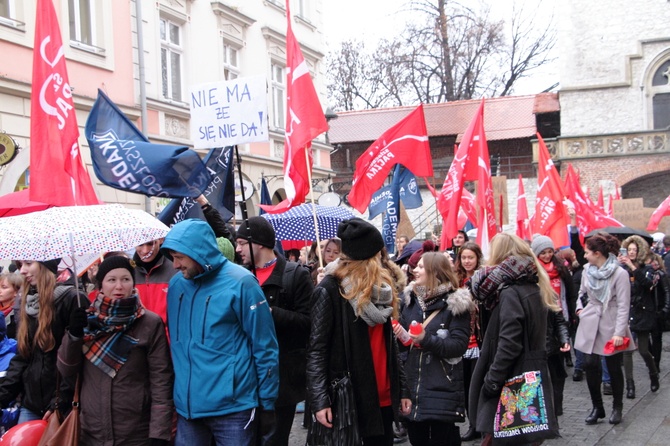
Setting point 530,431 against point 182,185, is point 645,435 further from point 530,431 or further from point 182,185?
point 182,185

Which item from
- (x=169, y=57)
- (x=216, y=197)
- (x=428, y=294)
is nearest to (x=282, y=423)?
(x=428, y=294)

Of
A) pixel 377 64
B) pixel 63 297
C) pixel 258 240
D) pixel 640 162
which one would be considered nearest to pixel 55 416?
pixel 63 297

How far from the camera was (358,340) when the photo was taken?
4367 mm

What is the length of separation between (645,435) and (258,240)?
4214mm

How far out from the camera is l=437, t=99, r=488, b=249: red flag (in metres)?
9.72

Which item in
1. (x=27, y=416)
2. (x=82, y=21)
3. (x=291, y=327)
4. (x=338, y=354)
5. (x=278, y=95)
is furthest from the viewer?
(x=278, y=95)

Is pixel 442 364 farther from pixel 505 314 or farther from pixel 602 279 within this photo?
→ pixel 602 279

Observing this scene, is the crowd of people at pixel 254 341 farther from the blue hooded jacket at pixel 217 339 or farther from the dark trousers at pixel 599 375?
the dark trousers at pixel 599 375

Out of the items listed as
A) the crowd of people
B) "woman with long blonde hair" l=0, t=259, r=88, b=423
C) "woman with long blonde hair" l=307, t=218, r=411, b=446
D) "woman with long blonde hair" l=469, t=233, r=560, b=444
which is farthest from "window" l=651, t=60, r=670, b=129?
"woman with long blonde hair" l=0, t=259, r=88, b=423

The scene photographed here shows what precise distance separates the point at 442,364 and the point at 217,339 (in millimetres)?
1779

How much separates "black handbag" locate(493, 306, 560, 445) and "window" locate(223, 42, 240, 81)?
51.3ft

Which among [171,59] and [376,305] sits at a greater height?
[171,59]

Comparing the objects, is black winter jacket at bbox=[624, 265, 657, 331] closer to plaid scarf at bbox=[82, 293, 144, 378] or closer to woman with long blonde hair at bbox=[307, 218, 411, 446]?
woman with long blonde hair at bbox=[307, 218, 411, 446]

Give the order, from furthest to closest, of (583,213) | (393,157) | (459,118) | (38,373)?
(459,118)
(583,213)
(393,157)
(38,373)
